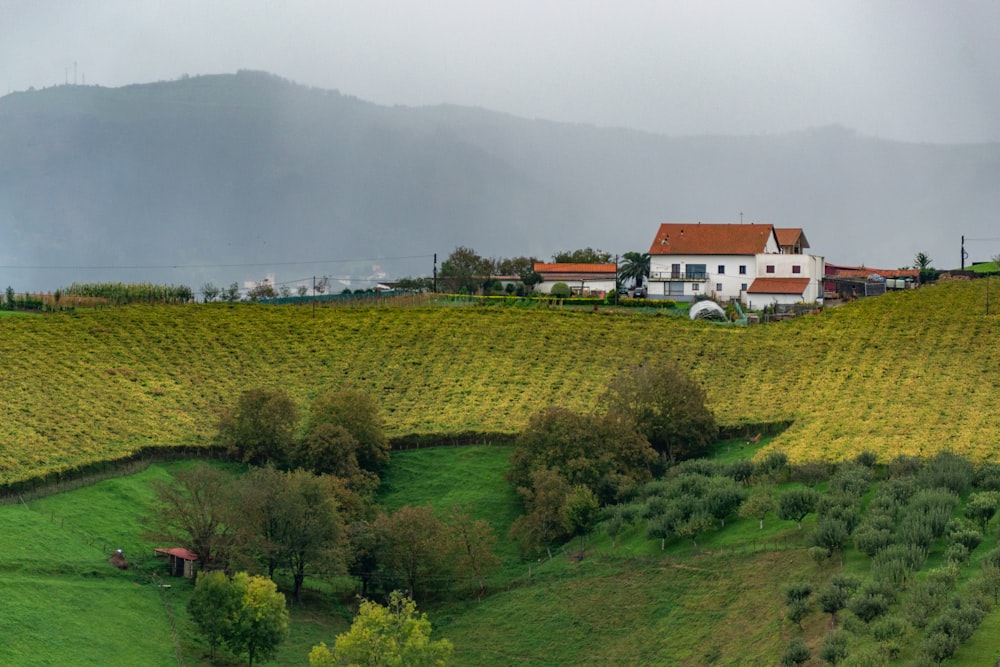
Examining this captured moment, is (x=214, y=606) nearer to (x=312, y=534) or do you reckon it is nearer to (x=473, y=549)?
(x=312, y=534)

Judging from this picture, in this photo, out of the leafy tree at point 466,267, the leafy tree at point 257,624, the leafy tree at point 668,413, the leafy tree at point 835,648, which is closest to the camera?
the leafy tree at point 835,648

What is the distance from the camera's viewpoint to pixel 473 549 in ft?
195

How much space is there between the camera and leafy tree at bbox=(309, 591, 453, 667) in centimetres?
4419

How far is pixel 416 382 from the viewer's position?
87188 mm

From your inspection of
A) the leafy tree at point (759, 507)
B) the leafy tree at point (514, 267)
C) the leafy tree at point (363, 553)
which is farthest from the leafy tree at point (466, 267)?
the leafy tree at point (759, 507)

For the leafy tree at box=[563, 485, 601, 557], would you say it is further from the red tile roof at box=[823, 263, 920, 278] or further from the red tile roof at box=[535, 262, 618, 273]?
the red tile roof at box=[823, 263, 920, 278]

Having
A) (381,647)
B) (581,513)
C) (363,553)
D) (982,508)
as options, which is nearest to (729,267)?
(581,513)

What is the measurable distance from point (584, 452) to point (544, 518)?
5.93m

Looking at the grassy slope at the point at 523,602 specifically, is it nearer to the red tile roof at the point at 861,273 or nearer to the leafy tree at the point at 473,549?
the leafy tree at the point at 473,549

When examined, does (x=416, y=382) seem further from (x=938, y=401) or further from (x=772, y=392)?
(x=938, y=401)

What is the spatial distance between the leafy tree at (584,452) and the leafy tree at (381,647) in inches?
789

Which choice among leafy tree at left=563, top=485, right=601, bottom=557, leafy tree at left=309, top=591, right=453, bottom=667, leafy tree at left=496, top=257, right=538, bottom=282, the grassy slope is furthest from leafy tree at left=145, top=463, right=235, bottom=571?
leafy tree at left=496, top=257, right=538, bottom=282

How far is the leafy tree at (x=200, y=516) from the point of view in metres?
57.0

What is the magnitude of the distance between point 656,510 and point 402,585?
13.3m
